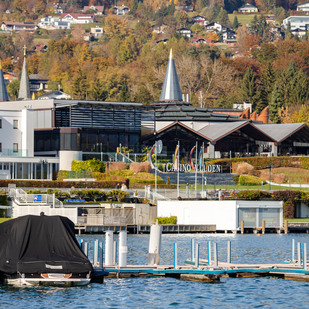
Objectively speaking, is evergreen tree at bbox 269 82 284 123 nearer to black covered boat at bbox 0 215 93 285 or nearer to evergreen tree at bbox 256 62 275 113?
evergreen tree at bbox 256 62 275 113

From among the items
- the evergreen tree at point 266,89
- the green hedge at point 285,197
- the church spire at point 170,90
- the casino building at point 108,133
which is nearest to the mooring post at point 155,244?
the green hedge at point 285,197

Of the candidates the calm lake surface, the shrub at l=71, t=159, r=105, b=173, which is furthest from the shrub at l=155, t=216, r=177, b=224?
the calm lake surface

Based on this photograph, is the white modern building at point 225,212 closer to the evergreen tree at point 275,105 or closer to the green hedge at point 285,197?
the green hedge at point 285,197

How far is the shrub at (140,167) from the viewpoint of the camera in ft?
309

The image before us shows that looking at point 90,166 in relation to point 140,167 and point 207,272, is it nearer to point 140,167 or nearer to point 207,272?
point 140,167

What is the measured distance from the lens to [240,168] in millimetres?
99750

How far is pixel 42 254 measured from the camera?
131 feet

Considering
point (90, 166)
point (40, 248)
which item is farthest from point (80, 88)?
point (40, 248)

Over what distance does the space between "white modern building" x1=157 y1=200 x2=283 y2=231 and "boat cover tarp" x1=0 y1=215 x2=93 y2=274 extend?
33425mm

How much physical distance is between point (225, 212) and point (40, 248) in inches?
1361

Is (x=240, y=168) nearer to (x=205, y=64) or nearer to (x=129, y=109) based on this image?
(x=129, y=109)

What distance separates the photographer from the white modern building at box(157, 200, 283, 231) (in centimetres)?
7319

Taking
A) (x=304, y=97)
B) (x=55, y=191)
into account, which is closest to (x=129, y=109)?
(x=55, y=191)

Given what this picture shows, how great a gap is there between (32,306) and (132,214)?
3711cm
